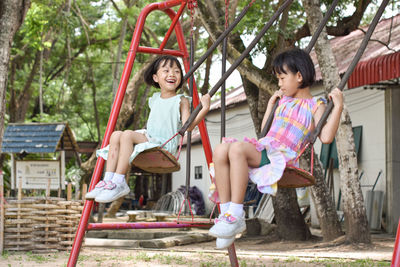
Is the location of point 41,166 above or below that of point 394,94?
below

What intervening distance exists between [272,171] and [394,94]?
868 centimetres

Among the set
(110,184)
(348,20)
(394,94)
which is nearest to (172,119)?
(110,184)

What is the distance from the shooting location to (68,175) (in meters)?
18.9

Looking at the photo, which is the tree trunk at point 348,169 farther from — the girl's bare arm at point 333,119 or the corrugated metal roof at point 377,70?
the girl's bare arm at point 333,119

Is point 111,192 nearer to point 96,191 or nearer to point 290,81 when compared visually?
point 96,191

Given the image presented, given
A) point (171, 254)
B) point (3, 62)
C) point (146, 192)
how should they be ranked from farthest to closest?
point (146, 192) → point (171, 254) → point (3, 62)

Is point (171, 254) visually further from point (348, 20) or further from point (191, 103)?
point (348, 20)

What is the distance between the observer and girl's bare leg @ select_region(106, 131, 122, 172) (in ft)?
13.1

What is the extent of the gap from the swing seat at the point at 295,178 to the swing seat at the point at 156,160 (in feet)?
2.50

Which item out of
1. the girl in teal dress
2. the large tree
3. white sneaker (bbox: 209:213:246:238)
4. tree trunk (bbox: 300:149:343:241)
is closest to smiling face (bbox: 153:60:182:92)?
the girl in teal dress

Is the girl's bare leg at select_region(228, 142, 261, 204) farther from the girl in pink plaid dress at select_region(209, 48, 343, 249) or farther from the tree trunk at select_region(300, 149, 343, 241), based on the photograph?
the tree trunk at select_region(300, 149, 343, 241)

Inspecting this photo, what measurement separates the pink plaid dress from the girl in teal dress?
0.49 meters

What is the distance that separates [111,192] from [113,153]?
0.30m

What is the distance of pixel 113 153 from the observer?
4.02 m
